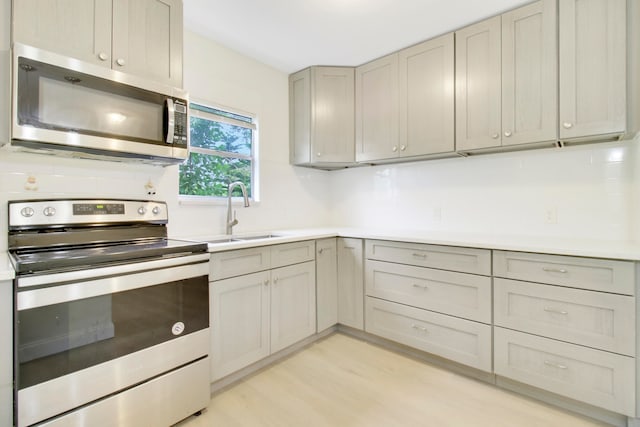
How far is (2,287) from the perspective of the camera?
1.10m

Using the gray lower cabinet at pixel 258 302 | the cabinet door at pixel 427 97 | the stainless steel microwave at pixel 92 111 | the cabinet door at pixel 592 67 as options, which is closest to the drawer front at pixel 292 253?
the gray lower cabinet at pixel 258 302

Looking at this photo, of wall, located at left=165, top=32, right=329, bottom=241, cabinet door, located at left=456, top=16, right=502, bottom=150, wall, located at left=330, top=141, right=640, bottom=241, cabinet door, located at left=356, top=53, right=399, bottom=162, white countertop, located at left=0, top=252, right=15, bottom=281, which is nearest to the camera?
white countertop, located at left=0, top=252, right=15, bottom=281

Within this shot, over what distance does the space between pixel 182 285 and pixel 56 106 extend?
0.99m

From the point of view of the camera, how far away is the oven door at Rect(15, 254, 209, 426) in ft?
3.77

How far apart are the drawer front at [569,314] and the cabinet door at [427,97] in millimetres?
1104

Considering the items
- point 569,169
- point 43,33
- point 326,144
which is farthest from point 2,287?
point 569,169

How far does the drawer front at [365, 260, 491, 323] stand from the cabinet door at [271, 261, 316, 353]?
47 cm

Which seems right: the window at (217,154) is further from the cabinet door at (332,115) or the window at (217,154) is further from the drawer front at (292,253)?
the drawer front at (292,253)

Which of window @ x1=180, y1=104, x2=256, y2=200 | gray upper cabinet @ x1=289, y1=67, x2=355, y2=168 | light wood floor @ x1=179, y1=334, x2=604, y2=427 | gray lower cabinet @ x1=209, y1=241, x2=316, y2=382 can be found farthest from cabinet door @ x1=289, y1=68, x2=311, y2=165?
light wood floor @ x1=179, y1=334, x2=604, y2=427

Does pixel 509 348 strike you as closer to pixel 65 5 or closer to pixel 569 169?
pixel 569 169

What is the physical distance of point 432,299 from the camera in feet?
6.98

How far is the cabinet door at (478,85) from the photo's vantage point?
83.2 inches

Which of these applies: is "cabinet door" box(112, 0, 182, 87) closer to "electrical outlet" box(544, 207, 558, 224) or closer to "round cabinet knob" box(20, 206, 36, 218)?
"round cabinet knob" box(20, 206, 36, 218)

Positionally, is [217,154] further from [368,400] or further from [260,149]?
[368,400]
